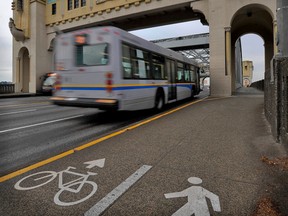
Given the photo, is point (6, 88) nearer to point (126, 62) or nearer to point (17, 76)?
point (17, 76)

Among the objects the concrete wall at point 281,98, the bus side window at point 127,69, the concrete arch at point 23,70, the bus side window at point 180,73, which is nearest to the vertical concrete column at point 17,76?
the concrete arch at point 23,70

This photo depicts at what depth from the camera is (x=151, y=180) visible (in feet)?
10.5

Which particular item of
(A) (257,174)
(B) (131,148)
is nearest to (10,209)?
(B) (131,148)

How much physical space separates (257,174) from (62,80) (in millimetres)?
6962

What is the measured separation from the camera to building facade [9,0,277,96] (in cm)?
1909

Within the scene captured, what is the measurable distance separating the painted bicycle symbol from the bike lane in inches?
0.4

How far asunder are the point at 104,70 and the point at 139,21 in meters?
21.3

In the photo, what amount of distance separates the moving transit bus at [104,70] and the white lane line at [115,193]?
4097 millimetres

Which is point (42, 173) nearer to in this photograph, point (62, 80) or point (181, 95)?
point (62, 80)

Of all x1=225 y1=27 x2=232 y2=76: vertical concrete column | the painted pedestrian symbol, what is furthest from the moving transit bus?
x1=225 y1=27 x2=232 y2=76: vertical concrete column

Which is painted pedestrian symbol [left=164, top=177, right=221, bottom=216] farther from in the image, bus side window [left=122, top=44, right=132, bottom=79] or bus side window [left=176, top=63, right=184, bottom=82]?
bus side window [left=176, top=63, right=184, bottom=82]

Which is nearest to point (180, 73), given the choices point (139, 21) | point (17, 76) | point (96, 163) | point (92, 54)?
point (92, 54)

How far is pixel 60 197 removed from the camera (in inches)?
108

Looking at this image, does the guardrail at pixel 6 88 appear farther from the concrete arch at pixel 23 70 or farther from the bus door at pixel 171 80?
the bus door at pixel 171 80
